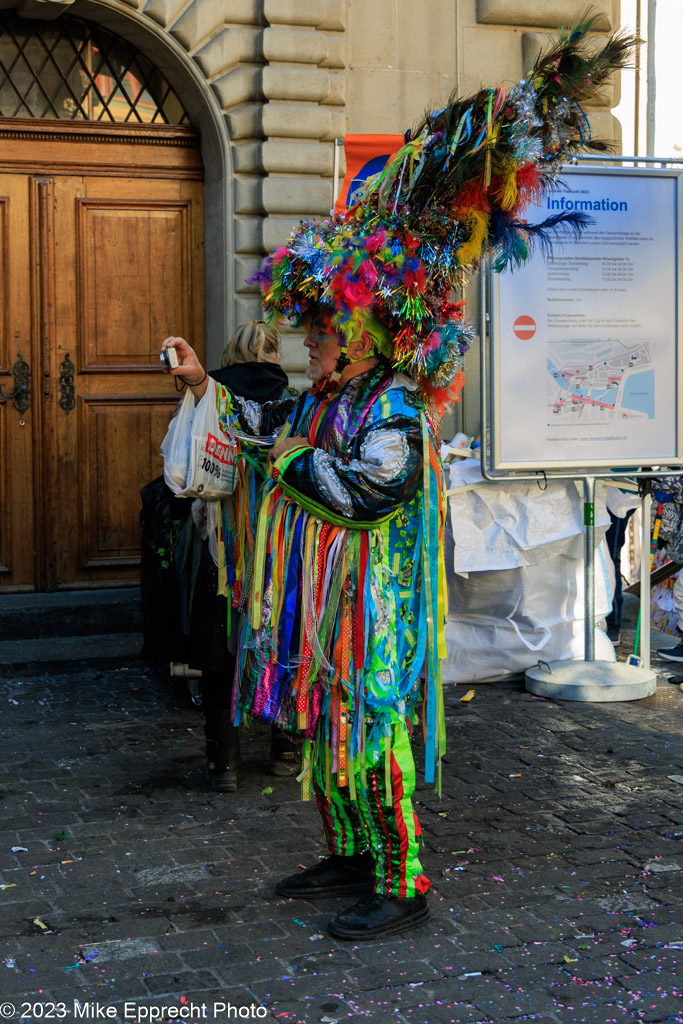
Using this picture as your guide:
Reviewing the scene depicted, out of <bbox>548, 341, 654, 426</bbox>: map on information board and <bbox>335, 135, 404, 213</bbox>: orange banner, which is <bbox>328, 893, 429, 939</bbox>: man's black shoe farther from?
<bbox>335, 135, 404, 213</bbox>: orange banner

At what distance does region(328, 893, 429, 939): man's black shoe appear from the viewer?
3230 millimetres

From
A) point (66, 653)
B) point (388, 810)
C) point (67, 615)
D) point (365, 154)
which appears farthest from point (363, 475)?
point (365, 154)

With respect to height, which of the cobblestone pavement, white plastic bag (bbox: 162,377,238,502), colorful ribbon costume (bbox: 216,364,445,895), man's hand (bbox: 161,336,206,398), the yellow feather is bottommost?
the cobblestone pavement

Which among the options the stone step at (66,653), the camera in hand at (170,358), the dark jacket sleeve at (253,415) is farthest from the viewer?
the stone step at (66,653)

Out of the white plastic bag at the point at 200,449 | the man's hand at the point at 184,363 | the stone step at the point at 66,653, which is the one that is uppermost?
the man's hand at the point at 184,363

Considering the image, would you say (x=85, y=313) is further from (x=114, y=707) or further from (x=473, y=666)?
(x=473, y=666)

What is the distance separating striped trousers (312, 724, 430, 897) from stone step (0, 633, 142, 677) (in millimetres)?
3254

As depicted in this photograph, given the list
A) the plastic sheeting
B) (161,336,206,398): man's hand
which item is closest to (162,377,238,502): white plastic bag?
(161,336,206,398): man's hand

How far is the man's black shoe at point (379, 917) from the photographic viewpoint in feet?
10.6

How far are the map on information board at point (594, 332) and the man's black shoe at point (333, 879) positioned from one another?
8.88 feet

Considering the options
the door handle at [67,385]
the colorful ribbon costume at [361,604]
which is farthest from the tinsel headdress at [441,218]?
the door handle at [67,385]

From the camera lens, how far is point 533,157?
123 inches

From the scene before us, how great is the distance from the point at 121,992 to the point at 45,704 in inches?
118

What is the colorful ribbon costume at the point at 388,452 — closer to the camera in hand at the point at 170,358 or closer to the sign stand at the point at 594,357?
the camera in hand at the point at 170,358
